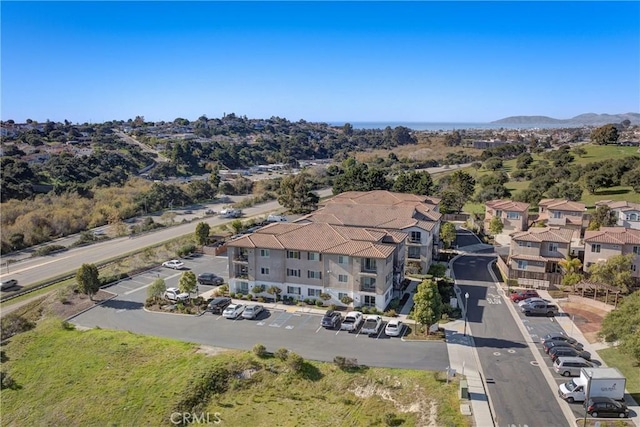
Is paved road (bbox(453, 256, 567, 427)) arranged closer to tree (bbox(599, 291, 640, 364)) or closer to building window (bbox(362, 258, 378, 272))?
tree (bbox(599, 291, 640, 364))

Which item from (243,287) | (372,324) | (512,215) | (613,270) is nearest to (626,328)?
(613,270)

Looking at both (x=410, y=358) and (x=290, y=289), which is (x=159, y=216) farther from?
(x=410, y=358)

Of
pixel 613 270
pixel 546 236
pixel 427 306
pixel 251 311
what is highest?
pixel 546 236

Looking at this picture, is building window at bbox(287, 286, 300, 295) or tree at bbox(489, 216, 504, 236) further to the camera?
tree at bbox(489, 216, 504, 236)

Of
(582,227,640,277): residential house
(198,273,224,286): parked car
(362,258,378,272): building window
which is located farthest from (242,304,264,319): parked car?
(582,227,640,277): residential house

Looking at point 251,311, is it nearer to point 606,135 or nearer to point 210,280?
point 210,280
